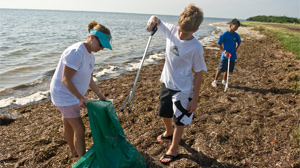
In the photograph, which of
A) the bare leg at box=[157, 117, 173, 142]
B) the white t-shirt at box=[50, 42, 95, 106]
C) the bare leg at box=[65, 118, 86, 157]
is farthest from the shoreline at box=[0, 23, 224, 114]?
the bare leg at box=[157, 117, 173, 142]

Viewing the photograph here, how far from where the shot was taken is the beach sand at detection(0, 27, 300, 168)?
3006mm

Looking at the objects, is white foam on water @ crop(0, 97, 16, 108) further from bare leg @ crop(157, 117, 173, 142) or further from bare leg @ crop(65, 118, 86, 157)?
bare leg @ crop(157, 117, 173, 142)

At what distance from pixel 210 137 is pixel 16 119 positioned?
4225mm

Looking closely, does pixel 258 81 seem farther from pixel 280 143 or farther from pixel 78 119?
pixel 78 119

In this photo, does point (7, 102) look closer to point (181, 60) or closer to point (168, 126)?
point (168, 126)

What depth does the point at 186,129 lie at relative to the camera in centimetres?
377

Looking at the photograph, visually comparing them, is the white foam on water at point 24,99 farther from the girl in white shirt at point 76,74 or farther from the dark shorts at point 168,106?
the dark shorts at point 168,106

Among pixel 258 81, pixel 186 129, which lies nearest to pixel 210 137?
pixel 186 129

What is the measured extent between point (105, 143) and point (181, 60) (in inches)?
55.5

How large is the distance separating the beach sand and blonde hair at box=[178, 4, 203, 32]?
1.91 metres

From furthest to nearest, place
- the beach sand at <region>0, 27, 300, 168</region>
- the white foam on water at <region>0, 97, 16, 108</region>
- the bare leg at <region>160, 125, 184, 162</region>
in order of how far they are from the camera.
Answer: the white foam on water at <region>0, 97, 16, 108</region> < the beach sand at <region>0, 27, 300, 168</region> < the bare leg at <region>160, 125, 184, 162</region>

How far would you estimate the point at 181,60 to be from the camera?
8.54ft

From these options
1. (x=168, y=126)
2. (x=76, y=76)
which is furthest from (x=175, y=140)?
(x=76, y=76)

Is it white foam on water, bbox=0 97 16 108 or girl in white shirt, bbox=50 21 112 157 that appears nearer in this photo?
girl in white shirt, bbox=50 21 112 157
